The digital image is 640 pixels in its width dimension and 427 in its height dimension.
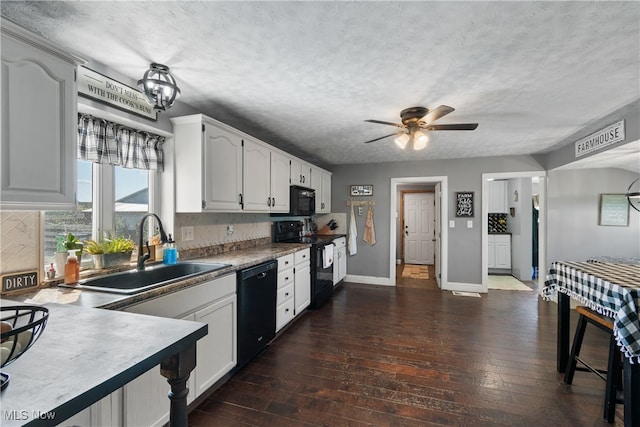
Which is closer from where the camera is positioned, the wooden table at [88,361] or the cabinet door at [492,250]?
the wooden table at [88,361]

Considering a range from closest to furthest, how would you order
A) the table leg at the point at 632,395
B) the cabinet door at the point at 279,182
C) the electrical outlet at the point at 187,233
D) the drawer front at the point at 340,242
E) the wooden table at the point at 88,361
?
the wooden table at the point at 88,361 → the table leg at the point at 632,395 → the electrical outlet at the point at 187,233 → the cabinet door at the point at 279,182 → the drawer front at the point at 340,242

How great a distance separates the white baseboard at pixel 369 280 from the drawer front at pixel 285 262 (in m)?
2.43

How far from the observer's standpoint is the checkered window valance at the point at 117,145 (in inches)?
71.8

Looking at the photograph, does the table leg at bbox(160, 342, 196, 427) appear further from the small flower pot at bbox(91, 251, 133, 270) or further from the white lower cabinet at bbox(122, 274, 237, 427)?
the small flower pot at bbox(91, 251, 133, 270)

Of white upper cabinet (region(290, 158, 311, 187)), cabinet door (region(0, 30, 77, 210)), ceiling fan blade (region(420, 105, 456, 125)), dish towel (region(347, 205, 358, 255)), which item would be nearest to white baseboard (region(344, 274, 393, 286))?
dish towel (region(347, 205, 358, 255))

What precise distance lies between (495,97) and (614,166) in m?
2.95

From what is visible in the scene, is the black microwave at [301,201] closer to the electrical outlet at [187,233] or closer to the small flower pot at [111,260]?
the electrical outlet at [187,233]

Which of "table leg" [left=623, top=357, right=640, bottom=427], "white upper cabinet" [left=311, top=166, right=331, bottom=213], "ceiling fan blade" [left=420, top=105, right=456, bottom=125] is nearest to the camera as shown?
"table leg" [left=623, top=357, right=640, bottom=427]

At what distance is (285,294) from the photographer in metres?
3.02

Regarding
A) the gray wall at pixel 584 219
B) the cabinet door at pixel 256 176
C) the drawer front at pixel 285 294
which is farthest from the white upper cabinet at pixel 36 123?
A: the gray wall at pixel 584 219

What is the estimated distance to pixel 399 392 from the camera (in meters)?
2.05

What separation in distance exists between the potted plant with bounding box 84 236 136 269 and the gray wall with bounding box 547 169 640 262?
17.0ft

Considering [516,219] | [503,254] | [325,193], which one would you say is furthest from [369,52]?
[503,254]

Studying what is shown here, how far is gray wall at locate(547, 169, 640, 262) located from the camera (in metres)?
3.89
